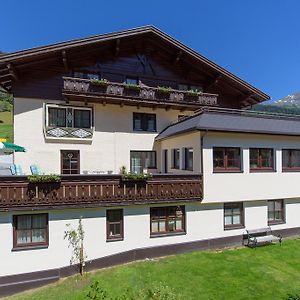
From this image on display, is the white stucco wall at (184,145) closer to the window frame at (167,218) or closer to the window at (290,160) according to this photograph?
the window frame at (167,218)

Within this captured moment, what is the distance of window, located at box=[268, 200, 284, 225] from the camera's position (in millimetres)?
17484

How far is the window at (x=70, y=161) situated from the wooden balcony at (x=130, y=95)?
3.88m

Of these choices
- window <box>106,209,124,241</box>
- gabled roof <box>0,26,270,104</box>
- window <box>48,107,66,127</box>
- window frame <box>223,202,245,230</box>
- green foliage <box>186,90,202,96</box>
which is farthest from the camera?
green foliage <box>186,90,202,96</box>

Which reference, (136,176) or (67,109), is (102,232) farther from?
(67,109)

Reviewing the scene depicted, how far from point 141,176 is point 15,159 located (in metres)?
9.41

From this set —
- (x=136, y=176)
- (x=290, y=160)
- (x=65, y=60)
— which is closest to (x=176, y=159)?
(x=136, y=176)

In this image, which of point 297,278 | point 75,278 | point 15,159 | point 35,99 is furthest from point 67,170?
point 297,278

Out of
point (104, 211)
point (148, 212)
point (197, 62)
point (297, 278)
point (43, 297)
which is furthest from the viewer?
point (197, 62)

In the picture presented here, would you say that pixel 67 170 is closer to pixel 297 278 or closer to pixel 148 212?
pixel 148 212

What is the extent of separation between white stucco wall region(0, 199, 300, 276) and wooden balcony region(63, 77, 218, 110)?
28.2 feet

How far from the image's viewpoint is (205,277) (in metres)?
12.1

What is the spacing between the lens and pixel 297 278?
1218 cm

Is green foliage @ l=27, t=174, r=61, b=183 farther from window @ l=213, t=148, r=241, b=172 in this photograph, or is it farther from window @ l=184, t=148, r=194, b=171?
window @ l=213, t=148, r=241, b=172

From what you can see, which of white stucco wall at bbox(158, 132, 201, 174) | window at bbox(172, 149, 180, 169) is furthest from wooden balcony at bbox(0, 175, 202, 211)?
window at bbox(172, 149, 180, 169)
